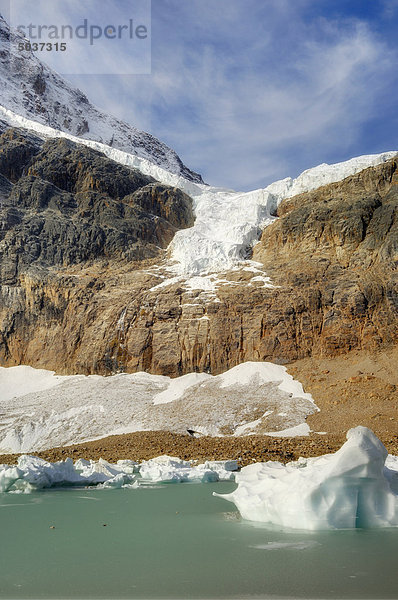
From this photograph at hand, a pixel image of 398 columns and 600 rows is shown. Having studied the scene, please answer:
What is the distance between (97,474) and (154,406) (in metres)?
19.5

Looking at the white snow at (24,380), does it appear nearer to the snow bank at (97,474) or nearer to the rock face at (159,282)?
the rock face at (159,282)

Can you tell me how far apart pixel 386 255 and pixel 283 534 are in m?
41.5

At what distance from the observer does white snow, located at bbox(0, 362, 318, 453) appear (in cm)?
3297

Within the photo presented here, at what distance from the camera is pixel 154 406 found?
36906 millimetres

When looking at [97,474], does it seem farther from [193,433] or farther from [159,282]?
[159,282]

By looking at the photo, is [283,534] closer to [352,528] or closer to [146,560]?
[352,528]

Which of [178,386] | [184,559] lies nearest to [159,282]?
[178,386]

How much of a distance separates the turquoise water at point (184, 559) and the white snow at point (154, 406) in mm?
22069

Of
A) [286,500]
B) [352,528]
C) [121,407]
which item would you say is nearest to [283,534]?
[286,500]

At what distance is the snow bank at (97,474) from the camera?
15.4 meters

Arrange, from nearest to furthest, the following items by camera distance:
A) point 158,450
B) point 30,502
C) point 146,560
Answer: point 146,560 < point 30,502 < point 158,450

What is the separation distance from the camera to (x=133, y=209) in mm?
64500

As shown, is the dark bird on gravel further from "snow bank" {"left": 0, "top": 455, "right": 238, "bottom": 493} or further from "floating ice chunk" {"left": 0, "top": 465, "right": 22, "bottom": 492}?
"floating ice chunk" {"left": 0, "top": 465, "right": 22, "bottom": 492}

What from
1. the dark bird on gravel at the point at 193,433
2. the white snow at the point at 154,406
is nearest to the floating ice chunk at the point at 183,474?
the dark bird on gravel at the point at 193,433
